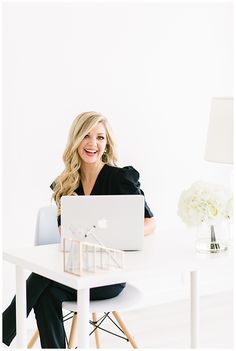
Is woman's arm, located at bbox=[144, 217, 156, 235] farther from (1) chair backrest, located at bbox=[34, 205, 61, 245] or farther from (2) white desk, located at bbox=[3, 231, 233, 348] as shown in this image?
(1) chair backrest, located at bbox=[34, 205, 61, 245]

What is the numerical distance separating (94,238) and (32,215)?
131 cm

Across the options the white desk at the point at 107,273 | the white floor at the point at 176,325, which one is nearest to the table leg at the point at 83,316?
the white desk at the point at 107,273

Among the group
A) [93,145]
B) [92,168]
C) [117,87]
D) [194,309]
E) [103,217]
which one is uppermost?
[117,87]

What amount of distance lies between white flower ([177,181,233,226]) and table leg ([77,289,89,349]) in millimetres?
584

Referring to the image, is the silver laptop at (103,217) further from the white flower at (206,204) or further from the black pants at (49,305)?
the black pants at (49,305)

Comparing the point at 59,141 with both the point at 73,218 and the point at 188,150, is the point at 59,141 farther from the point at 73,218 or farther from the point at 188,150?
the point at 73,218

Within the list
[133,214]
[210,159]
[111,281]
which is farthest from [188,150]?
[111,281]

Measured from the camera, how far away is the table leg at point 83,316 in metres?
2.28

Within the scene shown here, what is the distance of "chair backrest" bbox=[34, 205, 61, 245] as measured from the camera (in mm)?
3072

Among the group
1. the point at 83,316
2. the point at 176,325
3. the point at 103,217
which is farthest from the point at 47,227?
the point at 176,325

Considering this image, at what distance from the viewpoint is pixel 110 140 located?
3271 mm

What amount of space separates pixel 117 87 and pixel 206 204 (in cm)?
161

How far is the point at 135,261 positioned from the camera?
241 centimetres

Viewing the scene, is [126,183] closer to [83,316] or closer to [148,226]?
[148,226]
